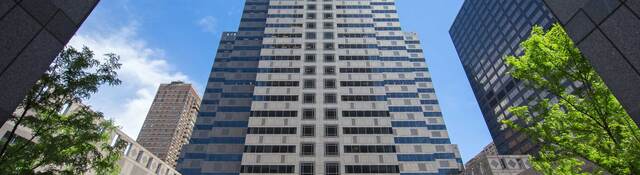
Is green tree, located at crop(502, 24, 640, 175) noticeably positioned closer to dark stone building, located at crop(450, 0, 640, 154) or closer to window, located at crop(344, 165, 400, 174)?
dark stone building, located at crop(450, 0, 640, 154)

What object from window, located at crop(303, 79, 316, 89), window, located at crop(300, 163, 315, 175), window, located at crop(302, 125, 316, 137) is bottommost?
window, located at crop(300, 163, 315, 175)

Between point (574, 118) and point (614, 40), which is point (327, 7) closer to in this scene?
point (574, 118)

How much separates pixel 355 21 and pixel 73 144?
186ft

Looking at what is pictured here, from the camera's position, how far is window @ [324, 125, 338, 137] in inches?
1766

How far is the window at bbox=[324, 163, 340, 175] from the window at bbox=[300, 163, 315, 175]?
1.91m

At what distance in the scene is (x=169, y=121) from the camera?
5969 inches

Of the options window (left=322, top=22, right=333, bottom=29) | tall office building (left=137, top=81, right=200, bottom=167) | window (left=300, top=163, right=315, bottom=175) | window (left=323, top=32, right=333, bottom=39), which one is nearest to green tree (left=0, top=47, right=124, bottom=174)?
window (left=300, top=163, right=315, bottom=175)

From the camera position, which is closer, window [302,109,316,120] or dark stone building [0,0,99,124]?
dark stone building [0,0,99,124]

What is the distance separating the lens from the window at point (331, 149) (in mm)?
43000

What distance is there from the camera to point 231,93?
61812 mm

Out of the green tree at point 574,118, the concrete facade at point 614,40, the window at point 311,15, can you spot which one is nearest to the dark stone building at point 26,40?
the concrete facade at point 614,40

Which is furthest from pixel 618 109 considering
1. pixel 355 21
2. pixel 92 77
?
pixel 355 21

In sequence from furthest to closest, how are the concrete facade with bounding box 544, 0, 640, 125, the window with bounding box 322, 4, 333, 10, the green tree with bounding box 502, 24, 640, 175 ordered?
the window with bounding box 322, 4, 333, 10
the green tree with bounding box 502, 24, 640, 175
the concrete facade with bounding box 544, 0, 640, 125

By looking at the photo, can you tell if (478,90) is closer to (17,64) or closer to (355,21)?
(355,21)
